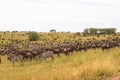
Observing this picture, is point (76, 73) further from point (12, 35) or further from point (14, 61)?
point (12, 35)

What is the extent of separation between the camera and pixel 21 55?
2852 centimetres

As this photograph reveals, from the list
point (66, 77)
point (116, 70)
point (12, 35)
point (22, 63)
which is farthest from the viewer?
point (12, 35)

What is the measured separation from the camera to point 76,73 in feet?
51.0

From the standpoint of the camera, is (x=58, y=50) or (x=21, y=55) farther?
(x=58, y=50)

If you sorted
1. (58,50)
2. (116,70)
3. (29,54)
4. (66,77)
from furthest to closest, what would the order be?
(58,50) → (29,54) → (116,70) → (66,77)

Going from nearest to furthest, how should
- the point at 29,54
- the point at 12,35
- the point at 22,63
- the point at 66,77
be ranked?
the point at 66,77, the point at 22,63, the point at 29,54, the point at 12,35

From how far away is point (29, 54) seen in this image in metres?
29.4

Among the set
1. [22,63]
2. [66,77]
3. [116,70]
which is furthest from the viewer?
[22,63]

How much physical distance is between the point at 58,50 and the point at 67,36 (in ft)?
126

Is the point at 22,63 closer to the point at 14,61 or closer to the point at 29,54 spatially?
the point at 14,61

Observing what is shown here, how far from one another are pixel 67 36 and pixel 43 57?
4230cm

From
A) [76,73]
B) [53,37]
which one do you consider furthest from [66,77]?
[53,37]

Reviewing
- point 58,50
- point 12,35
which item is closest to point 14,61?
point 58,50

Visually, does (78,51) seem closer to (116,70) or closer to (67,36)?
(116,70)
